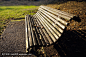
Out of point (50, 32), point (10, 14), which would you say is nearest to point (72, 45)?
point (50, 32)

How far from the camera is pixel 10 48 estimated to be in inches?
99.9

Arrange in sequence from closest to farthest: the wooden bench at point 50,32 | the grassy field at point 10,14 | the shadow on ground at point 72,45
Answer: the wooden bench at point 50,32 → the shadow on ground at point 72,45 → the grassy field at point 10,14

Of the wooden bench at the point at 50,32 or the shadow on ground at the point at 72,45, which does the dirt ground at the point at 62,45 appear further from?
the wooden bench at the point at 50,32

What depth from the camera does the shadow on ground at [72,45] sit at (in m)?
2.32

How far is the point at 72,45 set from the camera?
2.65 metres

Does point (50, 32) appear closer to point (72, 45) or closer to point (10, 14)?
point (72, 45)

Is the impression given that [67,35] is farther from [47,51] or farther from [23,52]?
[23,52]

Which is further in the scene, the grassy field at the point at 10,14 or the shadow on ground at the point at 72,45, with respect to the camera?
the grassy field at the point at 10,14

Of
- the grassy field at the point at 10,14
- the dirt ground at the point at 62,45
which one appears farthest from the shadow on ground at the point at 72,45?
the grassy field at the point at 10,14

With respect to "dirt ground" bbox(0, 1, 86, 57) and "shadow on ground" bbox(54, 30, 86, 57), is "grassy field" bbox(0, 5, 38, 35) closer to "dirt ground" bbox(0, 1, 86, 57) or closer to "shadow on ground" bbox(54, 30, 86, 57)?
"dirt ground" bbox(0, 1, 86, 57)

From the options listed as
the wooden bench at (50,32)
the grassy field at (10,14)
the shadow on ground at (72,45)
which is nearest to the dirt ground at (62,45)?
the shadow on ground at (72,45)

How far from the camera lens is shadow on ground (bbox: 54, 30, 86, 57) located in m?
2.32

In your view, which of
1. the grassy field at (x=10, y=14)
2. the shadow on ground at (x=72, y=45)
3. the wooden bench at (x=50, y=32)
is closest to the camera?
the wooden bench at (x=50, y=32)

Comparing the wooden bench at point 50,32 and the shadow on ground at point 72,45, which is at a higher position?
the wooden bench at point 50,32
